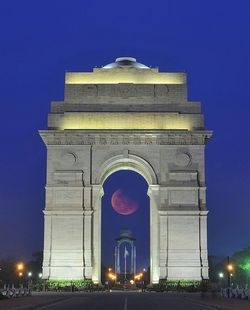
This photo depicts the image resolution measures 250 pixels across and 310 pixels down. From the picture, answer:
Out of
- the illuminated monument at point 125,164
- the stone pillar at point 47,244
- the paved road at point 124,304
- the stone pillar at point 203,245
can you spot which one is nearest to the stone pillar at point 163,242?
the illuminated monument at point 125,164

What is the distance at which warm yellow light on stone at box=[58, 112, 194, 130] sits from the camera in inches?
→ 2576

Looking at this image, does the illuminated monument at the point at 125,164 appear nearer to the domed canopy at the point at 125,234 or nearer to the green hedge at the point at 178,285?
the green hedge at the point at 178,285

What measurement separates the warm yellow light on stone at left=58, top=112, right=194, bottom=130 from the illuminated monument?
0.30 ft

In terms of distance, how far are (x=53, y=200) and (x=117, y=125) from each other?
887 cm

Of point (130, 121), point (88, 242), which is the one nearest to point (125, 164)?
point (130, 121)

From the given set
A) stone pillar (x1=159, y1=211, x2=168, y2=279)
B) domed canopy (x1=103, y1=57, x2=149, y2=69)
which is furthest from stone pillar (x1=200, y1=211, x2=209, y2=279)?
domed canopy (x1=103, y1=57, x2=149, y2=69)

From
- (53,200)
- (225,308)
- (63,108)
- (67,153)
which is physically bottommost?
(225,308)

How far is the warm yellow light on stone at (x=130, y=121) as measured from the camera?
65.4 metres

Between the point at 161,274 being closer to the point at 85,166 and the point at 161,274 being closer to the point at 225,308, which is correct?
the point at 85,166

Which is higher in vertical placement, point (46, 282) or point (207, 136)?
point (207, 136)

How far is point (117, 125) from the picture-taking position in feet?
215

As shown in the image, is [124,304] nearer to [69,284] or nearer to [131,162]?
[69,284]

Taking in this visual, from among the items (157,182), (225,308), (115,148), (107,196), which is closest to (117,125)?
(115,148)

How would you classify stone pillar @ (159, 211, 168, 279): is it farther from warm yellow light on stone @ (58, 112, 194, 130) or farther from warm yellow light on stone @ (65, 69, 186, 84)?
warm yellow light on stone @ (65, 69, 186, 84)
